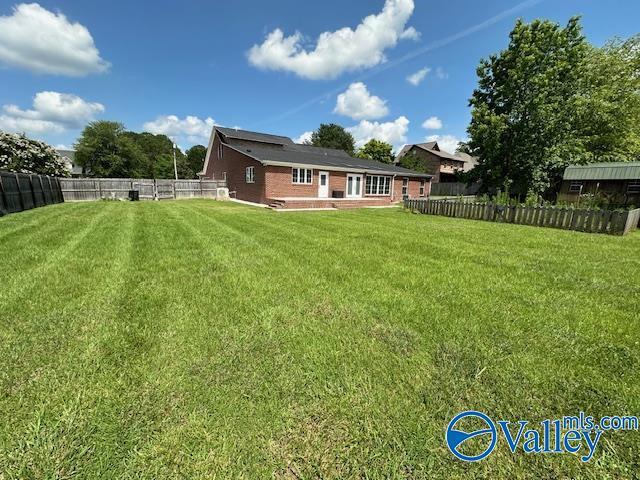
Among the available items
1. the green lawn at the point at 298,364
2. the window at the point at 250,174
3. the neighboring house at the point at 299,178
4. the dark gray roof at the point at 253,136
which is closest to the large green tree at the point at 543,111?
the neighboring house at the point at 299,178

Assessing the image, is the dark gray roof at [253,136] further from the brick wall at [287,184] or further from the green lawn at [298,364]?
the green lawn at [298,364]

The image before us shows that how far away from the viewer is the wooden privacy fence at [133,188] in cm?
1981

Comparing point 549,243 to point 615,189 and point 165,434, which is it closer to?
point 165,434

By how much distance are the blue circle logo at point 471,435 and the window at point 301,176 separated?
724 inches

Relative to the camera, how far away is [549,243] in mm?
7527

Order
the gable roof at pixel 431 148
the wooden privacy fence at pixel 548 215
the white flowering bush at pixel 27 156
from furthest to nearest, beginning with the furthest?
the gable roof at pixel 431 148
the white flowering bush at pixel 27 156
the wooden privacy fence at pixel 548 215

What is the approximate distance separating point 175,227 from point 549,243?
35.3ft

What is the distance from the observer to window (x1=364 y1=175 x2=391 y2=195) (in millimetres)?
23337

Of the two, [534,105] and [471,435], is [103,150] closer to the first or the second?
[534,105]

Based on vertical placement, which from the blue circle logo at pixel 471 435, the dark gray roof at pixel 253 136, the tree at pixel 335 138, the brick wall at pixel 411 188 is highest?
the tree at pixel 335 138

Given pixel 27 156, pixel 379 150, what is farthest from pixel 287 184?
pixel 379 150

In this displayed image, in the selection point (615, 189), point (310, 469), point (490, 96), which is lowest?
point (310, 469)

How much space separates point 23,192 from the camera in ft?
39.5

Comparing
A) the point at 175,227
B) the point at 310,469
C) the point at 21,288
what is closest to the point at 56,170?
the point at 175,227
